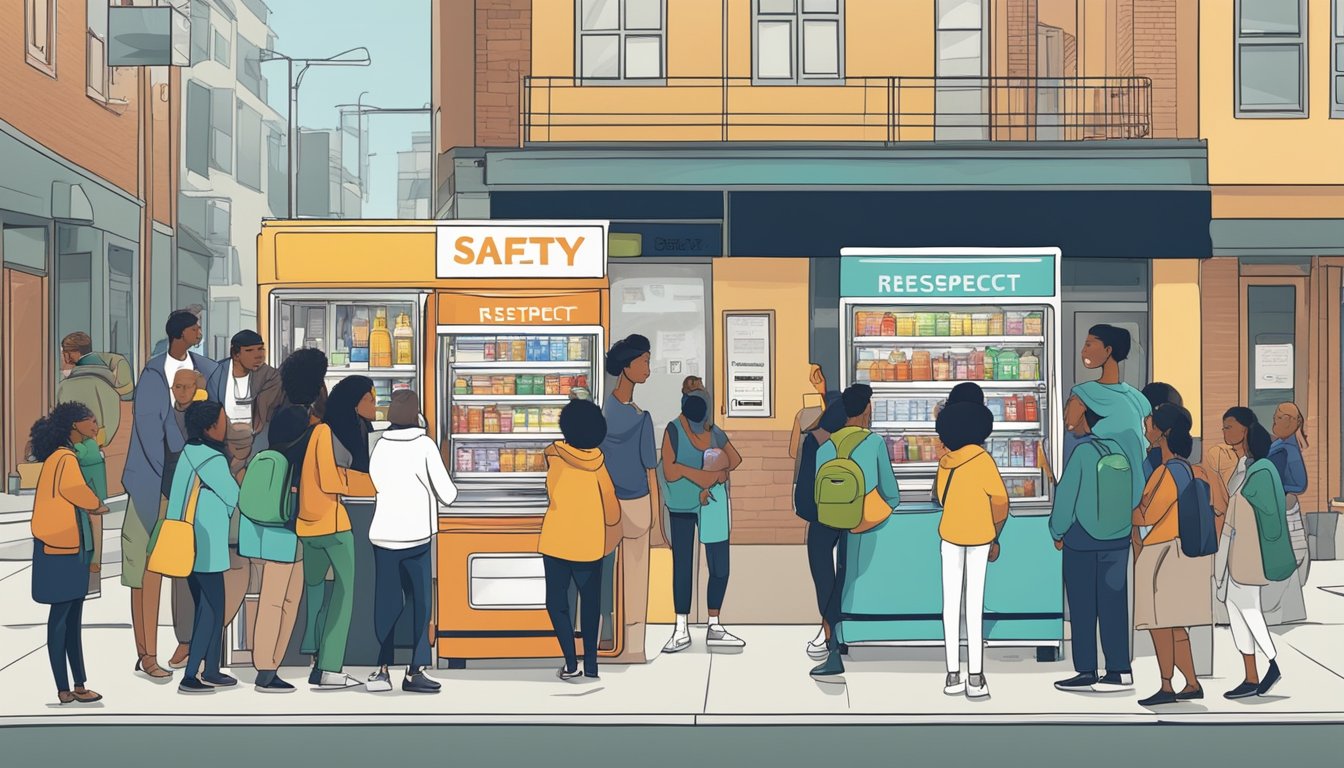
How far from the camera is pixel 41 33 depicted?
25109 mm

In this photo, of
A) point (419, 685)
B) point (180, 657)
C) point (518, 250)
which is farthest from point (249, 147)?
point (419, 685)

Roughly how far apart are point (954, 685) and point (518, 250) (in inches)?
173

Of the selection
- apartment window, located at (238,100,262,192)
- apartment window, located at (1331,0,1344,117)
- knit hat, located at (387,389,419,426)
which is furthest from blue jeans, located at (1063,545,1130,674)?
apartment window, located at (238,100,262,192)

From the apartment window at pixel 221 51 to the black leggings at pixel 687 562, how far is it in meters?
49.2

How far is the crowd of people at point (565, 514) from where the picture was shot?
1012cm

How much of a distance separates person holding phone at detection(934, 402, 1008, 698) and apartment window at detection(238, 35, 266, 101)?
53809mm

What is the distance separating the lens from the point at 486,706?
10203 mm

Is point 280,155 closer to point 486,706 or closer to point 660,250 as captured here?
point 660,250

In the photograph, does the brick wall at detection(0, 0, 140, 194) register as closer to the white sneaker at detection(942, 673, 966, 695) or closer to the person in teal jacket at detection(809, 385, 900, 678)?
the person in teal jacket at detection(809, 385, 900, 678)

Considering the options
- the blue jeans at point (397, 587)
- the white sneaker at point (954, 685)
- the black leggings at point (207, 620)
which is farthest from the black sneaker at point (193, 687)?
the white sneaker at point (954, 685)

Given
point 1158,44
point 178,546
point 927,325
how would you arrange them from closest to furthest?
point 178,546 < point 927,325 < point 1158,44

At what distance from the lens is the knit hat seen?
10.3 metres

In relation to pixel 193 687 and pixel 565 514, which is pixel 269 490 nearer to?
pixel 193 687

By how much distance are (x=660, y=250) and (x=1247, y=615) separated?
7.50 m
